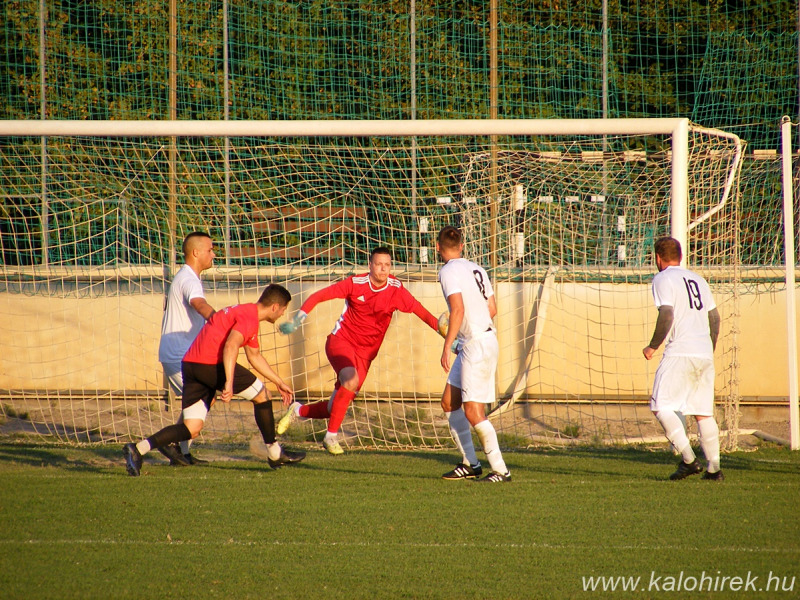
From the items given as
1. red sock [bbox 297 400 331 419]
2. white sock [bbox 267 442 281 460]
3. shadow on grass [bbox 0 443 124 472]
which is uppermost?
red sock [bbox 297 400 331 419]

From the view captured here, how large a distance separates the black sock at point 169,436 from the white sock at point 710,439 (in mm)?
3910

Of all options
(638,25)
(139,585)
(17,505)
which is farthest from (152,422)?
(638,25)

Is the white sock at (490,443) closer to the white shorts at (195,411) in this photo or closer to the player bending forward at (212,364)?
the player bending forward at (212,364)

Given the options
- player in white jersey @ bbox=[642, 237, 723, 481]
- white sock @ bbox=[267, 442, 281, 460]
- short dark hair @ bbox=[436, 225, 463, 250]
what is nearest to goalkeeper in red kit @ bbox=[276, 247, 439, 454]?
white sock @ bbox=[267, 442, 281, 460]

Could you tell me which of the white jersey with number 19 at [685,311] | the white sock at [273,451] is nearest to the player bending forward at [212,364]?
the white sock at [273,451]

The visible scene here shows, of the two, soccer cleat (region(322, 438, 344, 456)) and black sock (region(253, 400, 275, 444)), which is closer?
black sock (region(253, 400, 275, 444))

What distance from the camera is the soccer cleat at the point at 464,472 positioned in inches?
254

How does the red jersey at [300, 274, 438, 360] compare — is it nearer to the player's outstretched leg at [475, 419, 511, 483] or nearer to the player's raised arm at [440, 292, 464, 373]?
the player's raised arm at [440, 292, 464, 373]

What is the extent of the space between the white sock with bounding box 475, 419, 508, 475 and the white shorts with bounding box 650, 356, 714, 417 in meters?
1.23

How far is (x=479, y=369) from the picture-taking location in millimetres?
6176

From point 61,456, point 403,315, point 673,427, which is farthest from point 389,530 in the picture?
point 403,315

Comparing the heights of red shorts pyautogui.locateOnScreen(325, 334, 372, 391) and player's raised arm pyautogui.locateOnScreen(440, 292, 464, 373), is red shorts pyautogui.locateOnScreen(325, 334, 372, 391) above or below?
below

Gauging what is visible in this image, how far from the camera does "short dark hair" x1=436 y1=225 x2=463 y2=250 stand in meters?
6.28

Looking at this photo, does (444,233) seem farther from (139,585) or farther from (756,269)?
(756,269)
